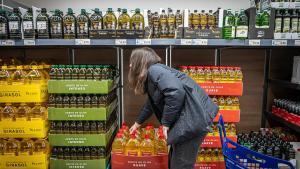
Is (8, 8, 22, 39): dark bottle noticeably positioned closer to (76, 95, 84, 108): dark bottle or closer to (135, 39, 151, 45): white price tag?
(76, 95, 84, 108): dark bottle

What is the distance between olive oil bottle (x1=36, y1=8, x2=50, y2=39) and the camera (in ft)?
8.53

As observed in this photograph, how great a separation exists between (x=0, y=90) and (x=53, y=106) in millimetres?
584

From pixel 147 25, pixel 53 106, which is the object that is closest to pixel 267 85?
pixel 147 25

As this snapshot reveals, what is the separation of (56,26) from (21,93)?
0.80 m

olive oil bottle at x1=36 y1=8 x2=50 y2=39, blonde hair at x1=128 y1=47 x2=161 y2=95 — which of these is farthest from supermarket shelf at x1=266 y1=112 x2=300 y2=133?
olive oil bottle at x1=36 y1=8 x2=50 y2=39

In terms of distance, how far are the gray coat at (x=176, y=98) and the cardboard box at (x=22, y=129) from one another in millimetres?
1358

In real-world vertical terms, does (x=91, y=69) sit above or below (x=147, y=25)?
below

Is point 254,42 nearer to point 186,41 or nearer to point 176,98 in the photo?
point 186,41

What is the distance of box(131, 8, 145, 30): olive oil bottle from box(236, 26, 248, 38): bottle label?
39.1 inches

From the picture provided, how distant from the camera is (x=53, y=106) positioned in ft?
8.71

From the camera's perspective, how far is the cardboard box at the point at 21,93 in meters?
2.62

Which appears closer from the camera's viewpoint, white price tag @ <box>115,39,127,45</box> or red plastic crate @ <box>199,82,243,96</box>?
white price tag @ <box>115,39,127,45</box>

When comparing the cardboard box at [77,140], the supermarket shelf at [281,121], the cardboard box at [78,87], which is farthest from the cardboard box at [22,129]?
the supermarket shelf at [281,121]

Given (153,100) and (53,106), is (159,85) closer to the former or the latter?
(153,100)
